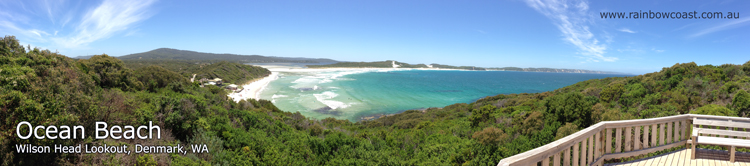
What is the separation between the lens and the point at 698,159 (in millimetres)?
3438

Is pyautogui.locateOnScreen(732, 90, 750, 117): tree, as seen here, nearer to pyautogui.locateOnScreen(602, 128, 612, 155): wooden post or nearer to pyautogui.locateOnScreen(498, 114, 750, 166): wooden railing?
pyautogui.locateOnScreen(498, 114, 750, 166): wooden railing

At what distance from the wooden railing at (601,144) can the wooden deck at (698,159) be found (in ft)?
0.36

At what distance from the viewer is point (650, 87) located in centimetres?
1162

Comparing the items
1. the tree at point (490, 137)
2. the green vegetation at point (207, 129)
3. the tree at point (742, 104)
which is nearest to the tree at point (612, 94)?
the green vegetation at point (207, 129)

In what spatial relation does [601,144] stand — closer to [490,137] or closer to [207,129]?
[490,137]

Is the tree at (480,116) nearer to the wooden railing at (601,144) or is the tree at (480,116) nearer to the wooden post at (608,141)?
the wooden railing at (601,144)

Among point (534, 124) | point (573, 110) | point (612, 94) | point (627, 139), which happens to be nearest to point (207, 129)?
point (627, 139)

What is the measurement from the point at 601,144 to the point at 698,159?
168 centimetres

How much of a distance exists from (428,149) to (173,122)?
462 centimetres

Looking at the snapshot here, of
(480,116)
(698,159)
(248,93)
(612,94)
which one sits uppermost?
(612,94)

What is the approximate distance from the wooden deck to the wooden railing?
0.11 m

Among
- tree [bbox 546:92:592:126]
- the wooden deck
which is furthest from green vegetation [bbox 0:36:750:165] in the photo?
the wooden deck

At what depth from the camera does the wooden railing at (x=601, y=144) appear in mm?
1952

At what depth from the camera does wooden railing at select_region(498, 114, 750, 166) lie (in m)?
1.95
